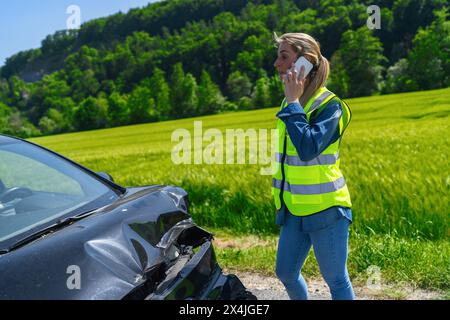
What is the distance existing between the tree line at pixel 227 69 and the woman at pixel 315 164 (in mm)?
47499

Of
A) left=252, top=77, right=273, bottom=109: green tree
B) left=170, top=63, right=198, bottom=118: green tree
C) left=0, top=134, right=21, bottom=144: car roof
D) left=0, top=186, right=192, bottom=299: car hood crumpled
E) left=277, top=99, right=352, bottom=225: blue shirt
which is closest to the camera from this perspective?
left=0, top=186, right=192, bottom=299: car hood crumpled

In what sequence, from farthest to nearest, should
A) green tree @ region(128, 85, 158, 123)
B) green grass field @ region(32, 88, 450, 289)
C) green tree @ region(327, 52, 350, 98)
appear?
green tree @ region(128, 85, 158, 123), green tree @ region(327, 52, 350, 98), green grass field @ region(32, 88, 450, 289)

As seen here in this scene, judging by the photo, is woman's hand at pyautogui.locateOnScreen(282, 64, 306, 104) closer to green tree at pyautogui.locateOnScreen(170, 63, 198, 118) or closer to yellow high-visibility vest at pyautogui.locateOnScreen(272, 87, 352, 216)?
yellow high-visibility vest at pyautogui.locateOnScreen(272, 87, 352, 216)

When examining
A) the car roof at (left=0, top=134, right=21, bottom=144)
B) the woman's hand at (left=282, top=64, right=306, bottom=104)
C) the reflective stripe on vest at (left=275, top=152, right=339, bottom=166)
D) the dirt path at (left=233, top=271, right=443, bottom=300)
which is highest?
the woman's hand at (left=282, top=64, right=306, bottom=104)

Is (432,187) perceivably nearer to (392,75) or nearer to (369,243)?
(369,243)

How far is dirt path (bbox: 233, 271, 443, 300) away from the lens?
3396mm

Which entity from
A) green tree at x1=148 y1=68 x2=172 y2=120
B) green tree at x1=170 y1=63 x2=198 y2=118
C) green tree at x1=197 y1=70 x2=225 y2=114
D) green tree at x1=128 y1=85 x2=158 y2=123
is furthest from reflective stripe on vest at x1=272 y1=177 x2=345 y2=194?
green tree at x1=170 y1=63 x2=198 y2=118

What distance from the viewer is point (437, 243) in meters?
4.39

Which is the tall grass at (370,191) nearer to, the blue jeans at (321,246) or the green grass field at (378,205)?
the green grass field at (378,205)

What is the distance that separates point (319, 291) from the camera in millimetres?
3672

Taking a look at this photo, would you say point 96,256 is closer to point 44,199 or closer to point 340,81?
point 44,199

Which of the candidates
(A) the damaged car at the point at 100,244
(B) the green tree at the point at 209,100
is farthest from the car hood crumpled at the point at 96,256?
(B) the green tree at the point at 209,100
